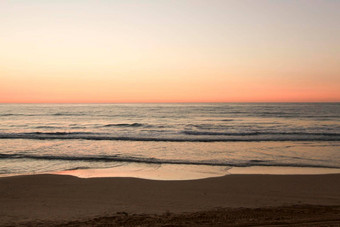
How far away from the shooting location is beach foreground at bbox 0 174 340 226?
18.2ft

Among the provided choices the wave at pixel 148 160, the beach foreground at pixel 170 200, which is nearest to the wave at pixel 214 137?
the wave at pixel 148 160

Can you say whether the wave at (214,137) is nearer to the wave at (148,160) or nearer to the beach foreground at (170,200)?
the wave at (148,160)

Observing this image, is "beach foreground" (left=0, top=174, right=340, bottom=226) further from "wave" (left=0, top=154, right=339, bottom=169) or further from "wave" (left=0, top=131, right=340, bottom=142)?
"wave" (left=0, top=131, right=340, bottom=142)

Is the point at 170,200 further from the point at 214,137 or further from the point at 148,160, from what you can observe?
the point at 214,137

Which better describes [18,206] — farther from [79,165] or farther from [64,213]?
[79,165]

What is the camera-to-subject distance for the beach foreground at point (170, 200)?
18.2ft

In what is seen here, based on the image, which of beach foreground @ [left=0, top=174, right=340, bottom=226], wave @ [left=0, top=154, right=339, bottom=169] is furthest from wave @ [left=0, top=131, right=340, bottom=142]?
beach foreground @ [left=0, top=174, right=340, bottom=226]

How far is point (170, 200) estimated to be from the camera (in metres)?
6.89

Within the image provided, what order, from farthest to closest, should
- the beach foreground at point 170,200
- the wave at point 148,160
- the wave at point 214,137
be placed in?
the wave at point 214,137 → the wave at point 148,160 → the beach foreground at point 170,200

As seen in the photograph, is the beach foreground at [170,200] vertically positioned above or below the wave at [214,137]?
above

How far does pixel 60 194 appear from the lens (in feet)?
24.5

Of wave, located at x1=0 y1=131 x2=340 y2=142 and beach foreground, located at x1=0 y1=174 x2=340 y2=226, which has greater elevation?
beach foreground, located at x1=0 y1=174 x2=340 y2=226

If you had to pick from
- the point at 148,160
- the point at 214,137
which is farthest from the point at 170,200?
the point at 214,137

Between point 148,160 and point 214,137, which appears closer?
point 148,160
